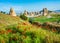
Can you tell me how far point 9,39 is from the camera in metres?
12.3

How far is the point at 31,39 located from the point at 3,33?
2.32 m

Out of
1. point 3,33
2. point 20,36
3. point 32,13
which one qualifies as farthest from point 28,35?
point 32,13

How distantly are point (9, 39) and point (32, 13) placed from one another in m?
104

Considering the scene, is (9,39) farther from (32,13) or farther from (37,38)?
(32,13)

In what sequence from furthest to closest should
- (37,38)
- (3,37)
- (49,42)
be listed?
(3,37) < (37,38) < (49,42)

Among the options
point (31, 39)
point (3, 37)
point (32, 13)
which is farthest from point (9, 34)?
point (32, 13)

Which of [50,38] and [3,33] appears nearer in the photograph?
[50,38]

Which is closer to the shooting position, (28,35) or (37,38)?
(37,38)

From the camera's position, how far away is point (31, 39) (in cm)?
1191

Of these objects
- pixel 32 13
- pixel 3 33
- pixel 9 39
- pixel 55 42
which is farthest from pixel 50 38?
pixel 32 13

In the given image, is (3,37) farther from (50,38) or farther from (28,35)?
(50,38)

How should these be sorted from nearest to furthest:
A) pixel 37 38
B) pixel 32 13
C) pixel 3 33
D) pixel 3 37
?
pixel 37 38, pixel 3 37, pixel 3 33, pixel 32 13

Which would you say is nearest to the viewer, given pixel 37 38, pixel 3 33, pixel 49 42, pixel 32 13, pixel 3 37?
pixel 49 42

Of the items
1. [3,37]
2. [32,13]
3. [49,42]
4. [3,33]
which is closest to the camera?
[49,42]
